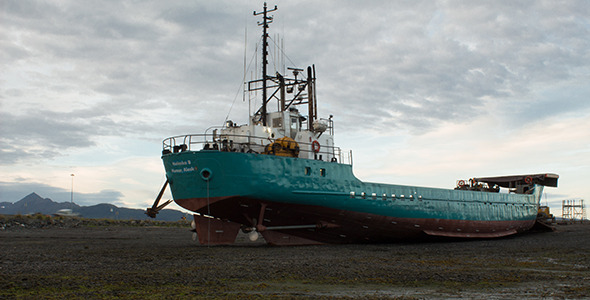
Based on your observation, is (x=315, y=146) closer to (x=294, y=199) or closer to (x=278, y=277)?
(x=294, y=199)

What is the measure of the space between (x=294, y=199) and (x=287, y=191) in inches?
18.9

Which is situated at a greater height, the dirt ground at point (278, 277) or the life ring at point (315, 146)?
the life ring at point (315, 146)

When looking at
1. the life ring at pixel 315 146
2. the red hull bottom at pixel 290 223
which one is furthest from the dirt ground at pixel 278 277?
the life ring at pixel 315 146

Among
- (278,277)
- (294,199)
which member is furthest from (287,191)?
(278,277)

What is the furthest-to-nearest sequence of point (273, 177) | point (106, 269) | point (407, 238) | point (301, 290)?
point (407, 238), point (273, 177), point (106, 269), point (301, 290)

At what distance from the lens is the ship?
1784cm

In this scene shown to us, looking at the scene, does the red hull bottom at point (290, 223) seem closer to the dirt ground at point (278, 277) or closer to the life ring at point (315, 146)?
the life ring at point (315, 146)

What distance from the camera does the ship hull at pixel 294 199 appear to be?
1773cm

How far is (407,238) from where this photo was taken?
24.4 meters

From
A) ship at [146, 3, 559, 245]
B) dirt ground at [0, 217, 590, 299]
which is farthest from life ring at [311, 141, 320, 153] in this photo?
dirt ground at [0, 217, 590, 299]

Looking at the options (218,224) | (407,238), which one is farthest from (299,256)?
(407,238)

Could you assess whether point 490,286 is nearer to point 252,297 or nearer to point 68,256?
point 252,297

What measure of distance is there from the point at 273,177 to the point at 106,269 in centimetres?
796

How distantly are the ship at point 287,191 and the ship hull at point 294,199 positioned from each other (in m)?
0.04
